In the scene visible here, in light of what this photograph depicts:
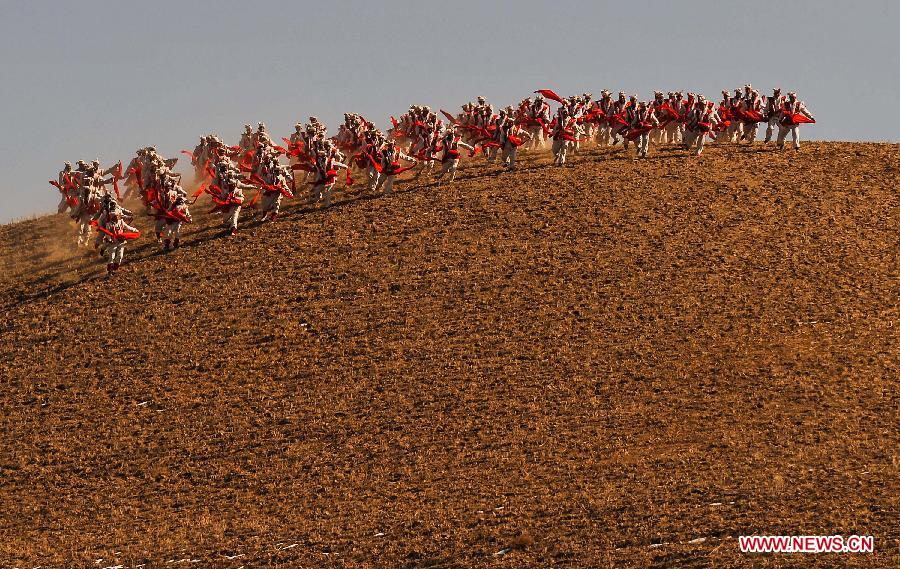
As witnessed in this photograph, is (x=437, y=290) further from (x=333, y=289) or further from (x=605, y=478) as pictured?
(x=605, y=478)

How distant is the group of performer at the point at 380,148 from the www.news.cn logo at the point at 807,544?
89.1 ft

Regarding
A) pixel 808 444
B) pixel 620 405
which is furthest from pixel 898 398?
pixel 620 405

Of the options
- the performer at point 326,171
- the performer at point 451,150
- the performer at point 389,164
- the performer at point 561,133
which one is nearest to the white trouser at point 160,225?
the performer at point 326,171

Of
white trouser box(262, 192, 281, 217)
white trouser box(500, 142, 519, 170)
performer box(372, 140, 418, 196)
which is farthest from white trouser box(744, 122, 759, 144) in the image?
white trouser box(262, 192, 281, 217)

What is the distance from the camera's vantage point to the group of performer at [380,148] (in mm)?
48375

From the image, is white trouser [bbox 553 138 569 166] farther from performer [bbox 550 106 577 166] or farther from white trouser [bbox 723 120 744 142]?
white trouser [bbox 723 120 744 142]

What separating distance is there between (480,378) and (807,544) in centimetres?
1326

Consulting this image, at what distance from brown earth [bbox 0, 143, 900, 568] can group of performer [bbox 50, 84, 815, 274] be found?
131 centimetres

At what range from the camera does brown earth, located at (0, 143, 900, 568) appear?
30.2 metres

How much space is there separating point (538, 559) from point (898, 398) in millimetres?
13367

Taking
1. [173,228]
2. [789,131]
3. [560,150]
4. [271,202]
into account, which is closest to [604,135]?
[560,150]

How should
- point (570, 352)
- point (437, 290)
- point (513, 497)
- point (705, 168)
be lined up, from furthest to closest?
point (705, 168) < point (437, 290) < point (570, 352) < point (513, 497)

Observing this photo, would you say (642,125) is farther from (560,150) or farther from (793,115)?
(793,115)

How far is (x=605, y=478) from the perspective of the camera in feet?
105
